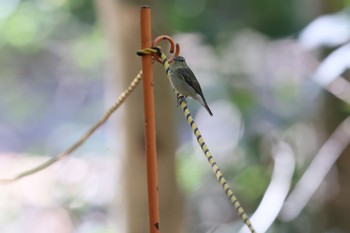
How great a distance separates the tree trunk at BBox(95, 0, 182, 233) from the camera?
1424 mm

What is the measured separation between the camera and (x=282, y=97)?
2195 mm

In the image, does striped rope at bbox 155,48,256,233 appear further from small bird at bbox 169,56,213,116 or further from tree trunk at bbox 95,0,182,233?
tree trunk at bbox 95,0,182,233

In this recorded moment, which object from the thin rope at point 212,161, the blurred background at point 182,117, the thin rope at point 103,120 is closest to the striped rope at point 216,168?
the thin rope at point 212,161

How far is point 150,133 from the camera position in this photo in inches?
30.1

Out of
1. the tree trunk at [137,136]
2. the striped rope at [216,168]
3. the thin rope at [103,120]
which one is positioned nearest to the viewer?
the striped rope at [216,168]

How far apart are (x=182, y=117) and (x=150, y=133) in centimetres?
118

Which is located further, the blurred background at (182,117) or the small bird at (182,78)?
the blurred background at (182,117)

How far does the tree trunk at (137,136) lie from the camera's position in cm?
142

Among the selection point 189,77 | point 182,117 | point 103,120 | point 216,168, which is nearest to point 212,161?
point 216,168

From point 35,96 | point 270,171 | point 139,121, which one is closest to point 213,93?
point 270,171

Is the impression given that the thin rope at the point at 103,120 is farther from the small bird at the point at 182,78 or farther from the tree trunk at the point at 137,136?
the tree trunk at the point at 137,136

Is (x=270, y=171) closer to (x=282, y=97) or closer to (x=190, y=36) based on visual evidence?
(x=282, y=97)

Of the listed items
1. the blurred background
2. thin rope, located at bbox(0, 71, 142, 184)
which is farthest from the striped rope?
the blurred background

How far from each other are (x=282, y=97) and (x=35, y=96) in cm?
108
